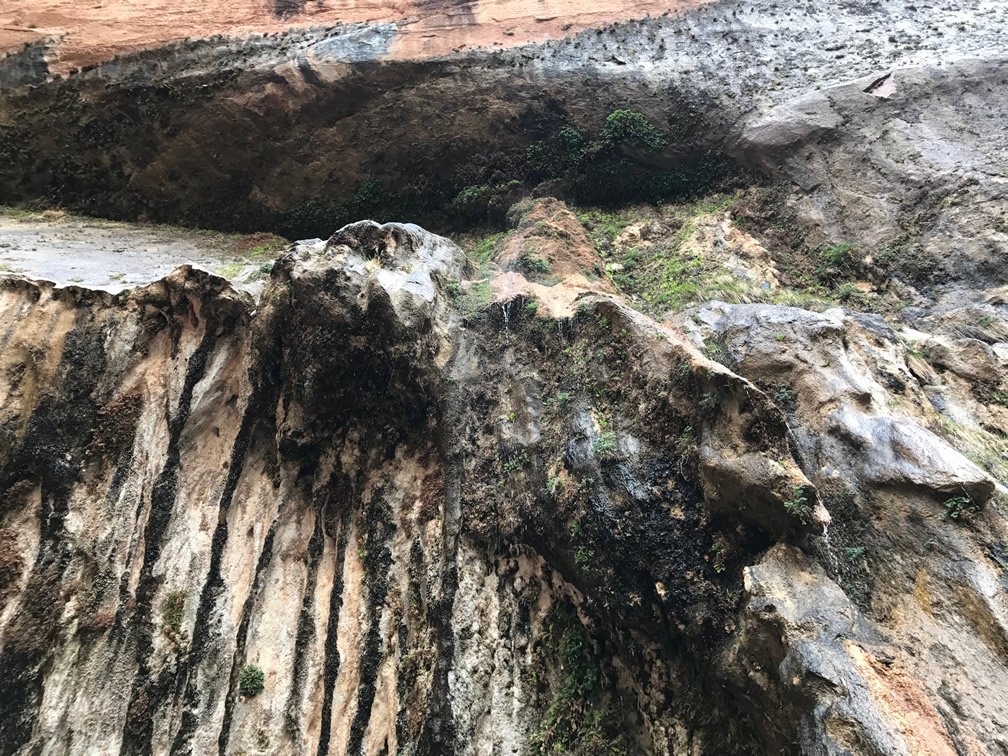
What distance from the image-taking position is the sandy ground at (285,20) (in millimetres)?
14875

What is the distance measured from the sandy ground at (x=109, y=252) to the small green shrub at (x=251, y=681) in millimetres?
5895

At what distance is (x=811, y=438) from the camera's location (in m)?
7.41

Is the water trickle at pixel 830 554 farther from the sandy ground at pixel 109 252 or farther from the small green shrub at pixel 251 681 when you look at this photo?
the sandy ground at pixel 109 252

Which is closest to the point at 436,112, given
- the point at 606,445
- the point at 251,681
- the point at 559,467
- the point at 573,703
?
the point at 559,467

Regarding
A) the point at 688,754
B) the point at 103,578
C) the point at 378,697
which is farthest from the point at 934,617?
the point at 103,578

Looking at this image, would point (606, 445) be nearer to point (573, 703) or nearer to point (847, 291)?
point (573, 703)

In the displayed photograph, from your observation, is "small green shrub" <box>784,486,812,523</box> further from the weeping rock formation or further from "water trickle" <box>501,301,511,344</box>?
"water trickle" <box>501,301,511,344</box>

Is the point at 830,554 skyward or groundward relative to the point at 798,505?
groundward

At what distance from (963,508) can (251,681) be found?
884 cm

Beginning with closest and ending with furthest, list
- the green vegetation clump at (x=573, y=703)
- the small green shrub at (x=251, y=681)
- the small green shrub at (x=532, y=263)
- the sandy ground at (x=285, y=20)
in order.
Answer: the green vegetation clump at (x=573, y=703)
the small green shrub at (x=251, y=681)
the small green shrub at (x=532, y=263)
the sandy ground at (x=285, y=20)

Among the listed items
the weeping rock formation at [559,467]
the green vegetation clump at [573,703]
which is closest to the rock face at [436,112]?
the weeping rock formation at [559,467]

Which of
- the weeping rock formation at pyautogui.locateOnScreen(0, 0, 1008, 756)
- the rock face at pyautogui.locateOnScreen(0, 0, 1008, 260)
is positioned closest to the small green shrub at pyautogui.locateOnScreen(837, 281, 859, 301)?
the weeping rock formation at pyautogui.locateOnScreen(0, 0, 1008, 756)

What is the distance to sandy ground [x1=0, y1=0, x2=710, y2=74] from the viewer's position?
586 inches

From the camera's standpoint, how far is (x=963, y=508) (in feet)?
20.2
